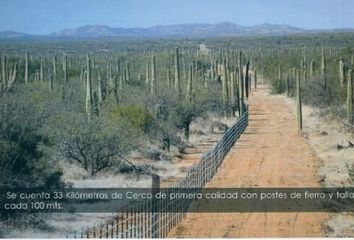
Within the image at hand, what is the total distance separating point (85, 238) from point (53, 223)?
0.71m

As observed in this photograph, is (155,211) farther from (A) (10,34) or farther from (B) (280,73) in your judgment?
(B) (280,73)

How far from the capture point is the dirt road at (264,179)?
5207 millimetres

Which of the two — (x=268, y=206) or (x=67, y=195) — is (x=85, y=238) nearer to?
(x=67, y=195)

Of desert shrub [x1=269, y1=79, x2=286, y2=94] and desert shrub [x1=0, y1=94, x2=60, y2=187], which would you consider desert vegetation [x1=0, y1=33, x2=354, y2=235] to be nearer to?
desert shrub [x1=0, y1=94, x2=60, y2=187]

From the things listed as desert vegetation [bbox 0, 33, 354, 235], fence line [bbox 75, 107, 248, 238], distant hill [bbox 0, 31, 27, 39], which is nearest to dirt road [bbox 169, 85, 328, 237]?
fence line [bbox 75, 107, 248, 238]

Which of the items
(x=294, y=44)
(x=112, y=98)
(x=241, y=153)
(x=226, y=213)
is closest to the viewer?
(x=226, y=213)

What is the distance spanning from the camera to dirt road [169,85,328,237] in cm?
521

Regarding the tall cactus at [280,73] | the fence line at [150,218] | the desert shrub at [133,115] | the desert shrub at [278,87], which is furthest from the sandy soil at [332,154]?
the tall cactus at [280,73]

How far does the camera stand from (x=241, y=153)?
27.1 feet

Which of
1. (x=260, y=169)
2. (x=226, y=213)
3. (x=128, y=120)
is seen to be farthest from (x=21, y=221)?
(x=128, y=120)

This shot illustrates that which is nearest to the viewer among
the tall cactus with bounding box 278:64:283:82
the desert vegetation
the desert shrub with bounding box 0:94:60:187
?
the desert shrub with bounding box 0:94:60:187

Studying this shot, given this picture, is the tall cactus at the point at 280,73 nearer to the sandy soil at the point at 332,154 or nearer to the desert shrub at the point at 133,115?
the sandy soil at the point at 332,154

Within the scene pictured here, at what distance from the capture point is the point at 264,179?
5812 millimetres

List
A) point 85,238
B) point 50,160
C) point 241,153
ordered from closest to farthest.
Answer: point 85,238
point 50,160
point 241,153
